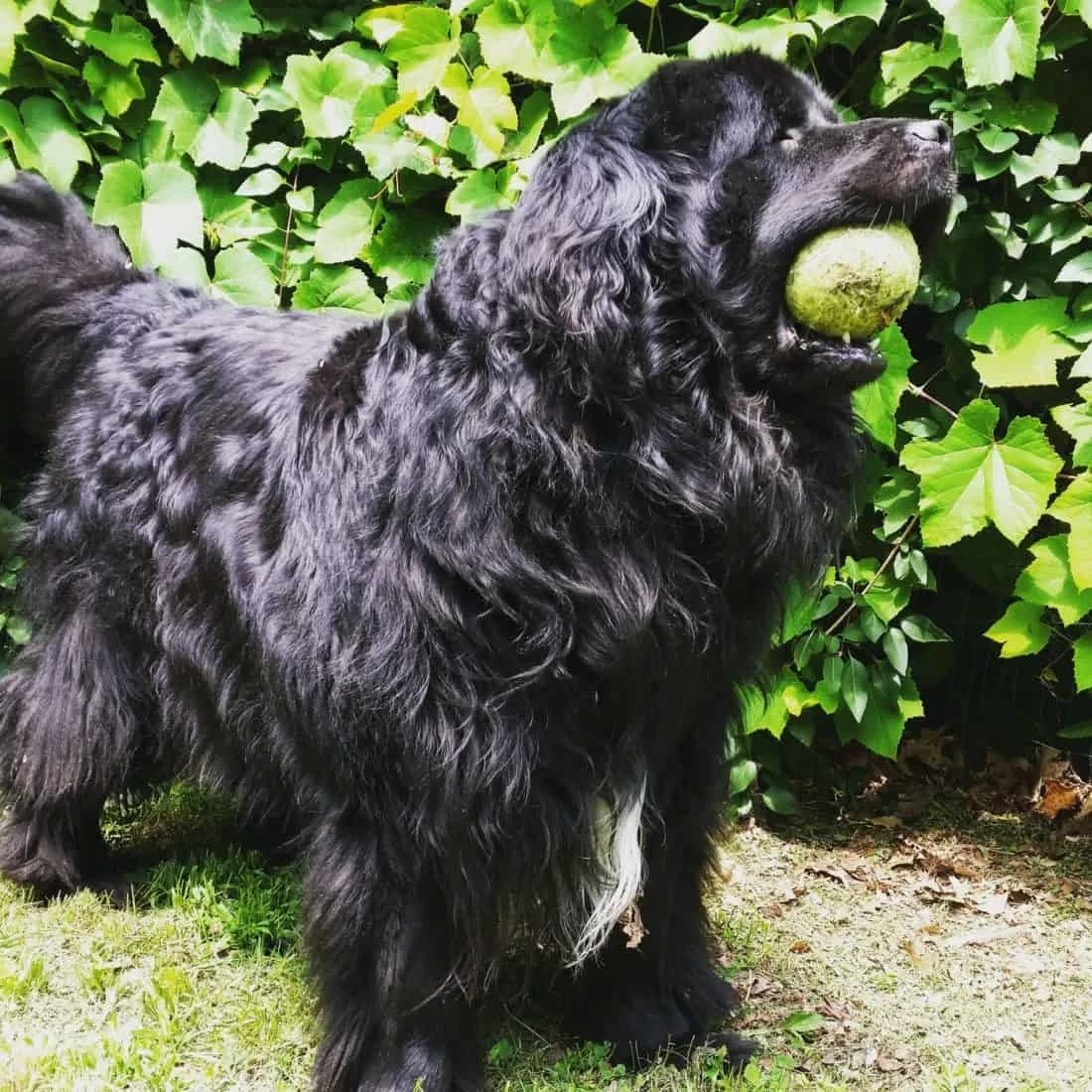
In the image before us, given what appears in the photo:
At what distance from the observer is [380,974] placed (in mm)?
2324

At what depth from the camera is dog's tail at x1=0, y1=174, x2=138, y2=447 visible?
122 inches

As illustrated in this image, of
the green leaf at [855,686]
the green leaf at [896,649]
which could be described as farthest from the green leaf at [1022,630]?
the green leaf at [855,686]

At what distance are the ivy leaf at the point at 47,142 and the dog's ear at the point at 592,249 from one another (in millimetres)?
2045

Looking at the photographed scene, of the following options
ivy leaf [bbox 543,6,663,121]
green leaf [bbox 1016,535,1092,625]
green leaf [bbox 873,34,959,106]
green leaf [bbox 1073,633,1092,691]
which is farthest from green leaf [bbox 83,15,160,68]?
green leaf [bbox 1073,633,1092,691]

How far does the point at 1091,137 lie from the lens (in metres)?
2.99

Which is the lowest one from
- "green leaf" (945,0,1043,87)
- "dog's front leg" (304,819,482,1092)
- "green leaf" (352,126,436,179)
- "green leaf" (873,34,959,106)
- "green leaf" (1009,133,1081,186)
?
"dog's front leg" (304,819,482,1092)

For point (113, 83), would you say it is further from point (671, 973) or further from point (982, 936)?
point (982, 936)

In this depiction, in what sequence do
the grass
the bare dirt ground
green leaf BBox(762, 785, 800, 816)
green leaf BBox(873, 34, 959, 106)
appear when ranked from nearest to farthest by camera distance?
1. the grass
2. the bare dirt ground
3. green leaf BBox(873, 34, 959, 106)
4. green leaf BBox(762, 785, 800, 816)

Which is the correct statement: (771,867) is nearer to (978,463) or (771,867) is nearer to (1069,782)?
(1069,782)

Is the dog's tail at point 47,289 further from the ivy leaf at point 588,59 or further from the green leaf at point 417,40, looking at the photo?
the ivy leaf at point 588,59

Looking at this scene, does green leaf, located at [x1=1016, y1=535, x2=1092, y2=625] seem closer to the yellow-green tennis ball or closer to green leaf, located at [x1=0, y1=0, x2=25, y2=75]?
the yellow-green tennis ball

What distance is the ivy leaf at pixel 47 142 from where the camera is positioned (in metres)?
3.52

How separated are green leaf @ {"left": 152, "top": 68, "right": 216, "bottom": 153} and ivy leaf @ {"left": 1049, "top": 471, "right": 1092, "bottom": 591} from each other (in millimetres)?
2524

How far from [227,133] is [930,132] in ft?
7.41
